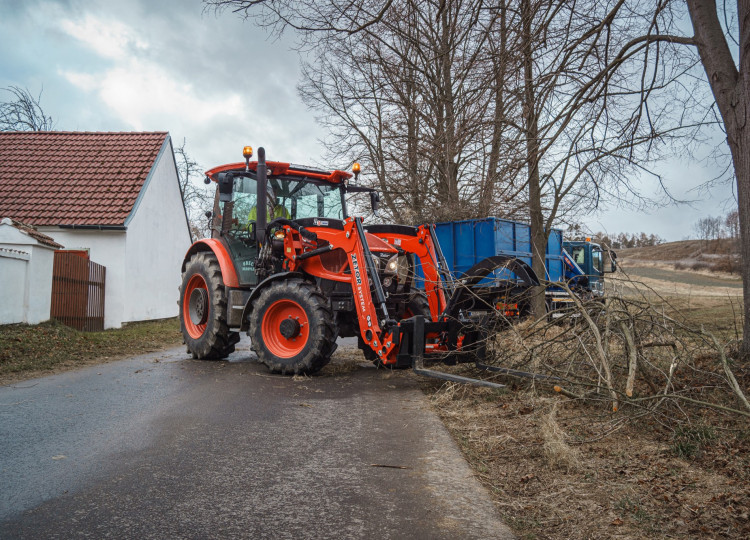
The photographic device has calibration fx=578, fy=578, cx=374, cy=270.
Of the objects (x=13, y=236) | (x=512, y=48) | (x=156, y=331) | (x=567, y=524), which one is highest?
(x=512, y=48)

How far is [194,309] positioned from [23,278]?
4.67 metres

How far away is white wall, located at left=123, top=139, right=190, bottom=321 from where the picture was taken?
1731 cm

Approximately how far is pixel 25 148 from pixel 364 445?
19438 mm

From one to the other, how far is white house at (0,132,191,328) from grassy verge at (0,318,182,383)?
322cm

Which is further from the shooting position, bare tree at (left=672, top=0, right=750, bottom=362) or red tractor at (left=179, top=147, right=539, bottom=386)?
red tractor at (left=179, top=147, right=539, bottom=386)

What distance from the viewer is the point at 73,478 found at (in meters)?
3.53

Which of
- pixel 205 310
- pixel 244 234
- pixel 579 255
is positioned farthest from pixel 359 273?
pixel 579 255

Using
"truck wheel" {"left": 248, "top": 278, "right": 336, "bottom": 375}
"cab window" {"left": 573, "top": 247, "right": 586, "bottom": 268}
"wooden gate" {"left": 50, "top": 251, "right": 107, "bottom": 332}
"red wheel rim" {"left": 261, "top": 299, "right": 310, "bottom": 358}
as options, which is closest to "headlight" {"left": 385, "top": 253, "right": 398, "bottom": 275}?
"truck wheel" {"left": 248, "top": 278, "right": 336, "bottom": 375}

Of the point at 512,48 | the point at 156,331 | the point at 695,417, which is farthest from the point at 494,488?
the point at 156,331

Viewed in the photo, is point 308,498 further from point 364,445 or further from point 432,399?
point 432,399

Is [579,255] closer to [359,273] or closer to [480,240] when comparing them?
[480,240]

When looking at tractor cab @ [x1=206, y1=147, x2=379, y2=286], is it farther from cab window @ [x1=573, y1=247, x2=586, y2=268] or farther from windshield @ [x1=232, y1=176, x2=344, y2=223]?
cab window @ [x1=573, y1=247, x2=586, y2=268]

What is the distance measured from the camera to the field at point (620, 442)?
2.96 metres

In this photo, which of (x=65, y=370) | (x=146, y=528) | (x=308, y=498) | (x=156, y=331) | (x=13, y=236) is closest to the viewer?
(x=146, y=528)
